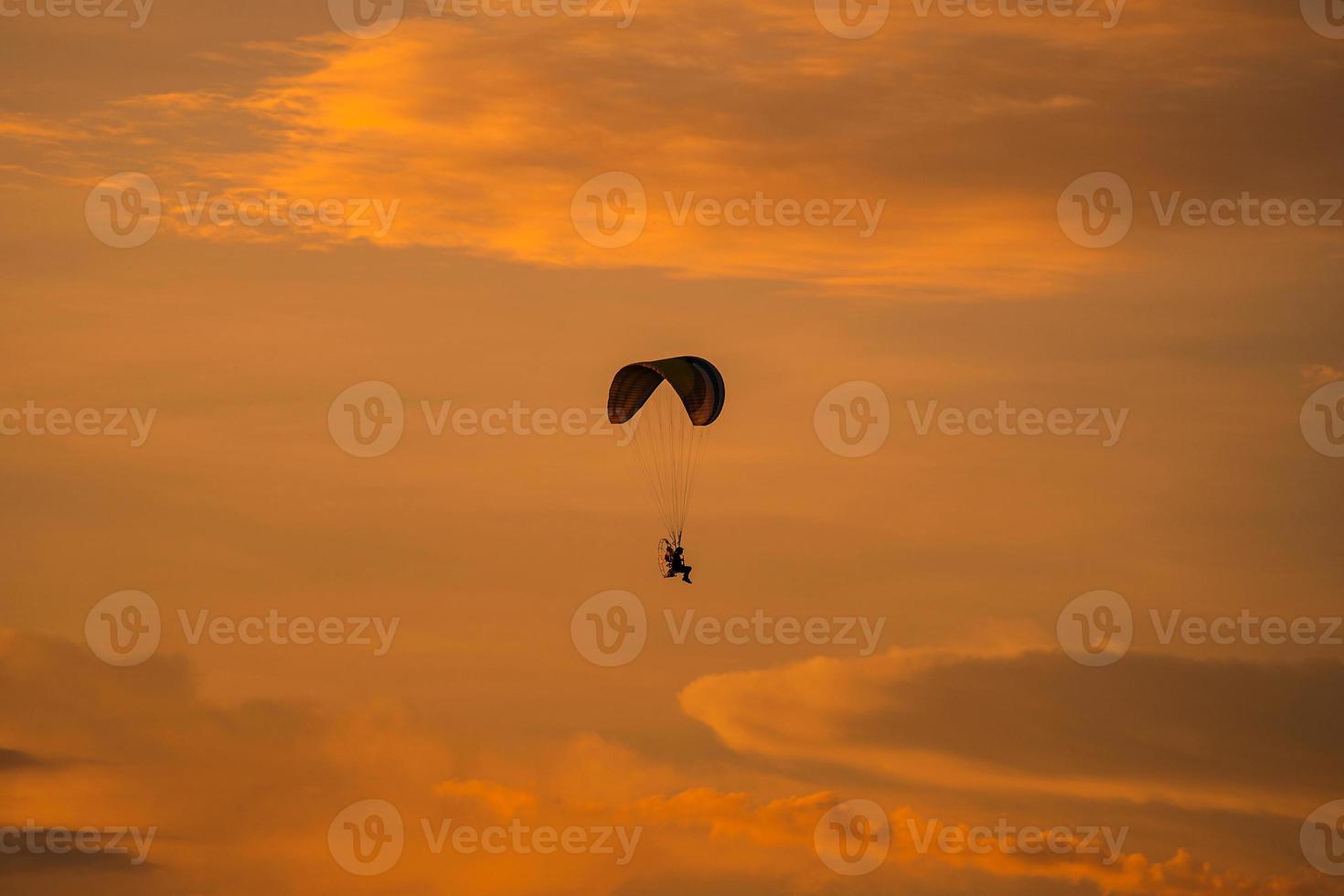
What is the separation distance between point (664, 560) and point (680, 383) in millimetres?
7280

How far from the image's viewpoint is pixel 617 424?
10331 centimetres

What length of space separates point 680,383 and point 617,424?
3.16 meters

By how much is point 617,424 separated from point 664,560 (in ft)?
19.5

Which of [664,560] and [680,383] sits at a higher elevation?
[680,383]

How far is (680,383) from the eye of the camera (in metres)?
103

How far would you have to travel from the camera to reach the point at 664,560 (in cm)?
10256
